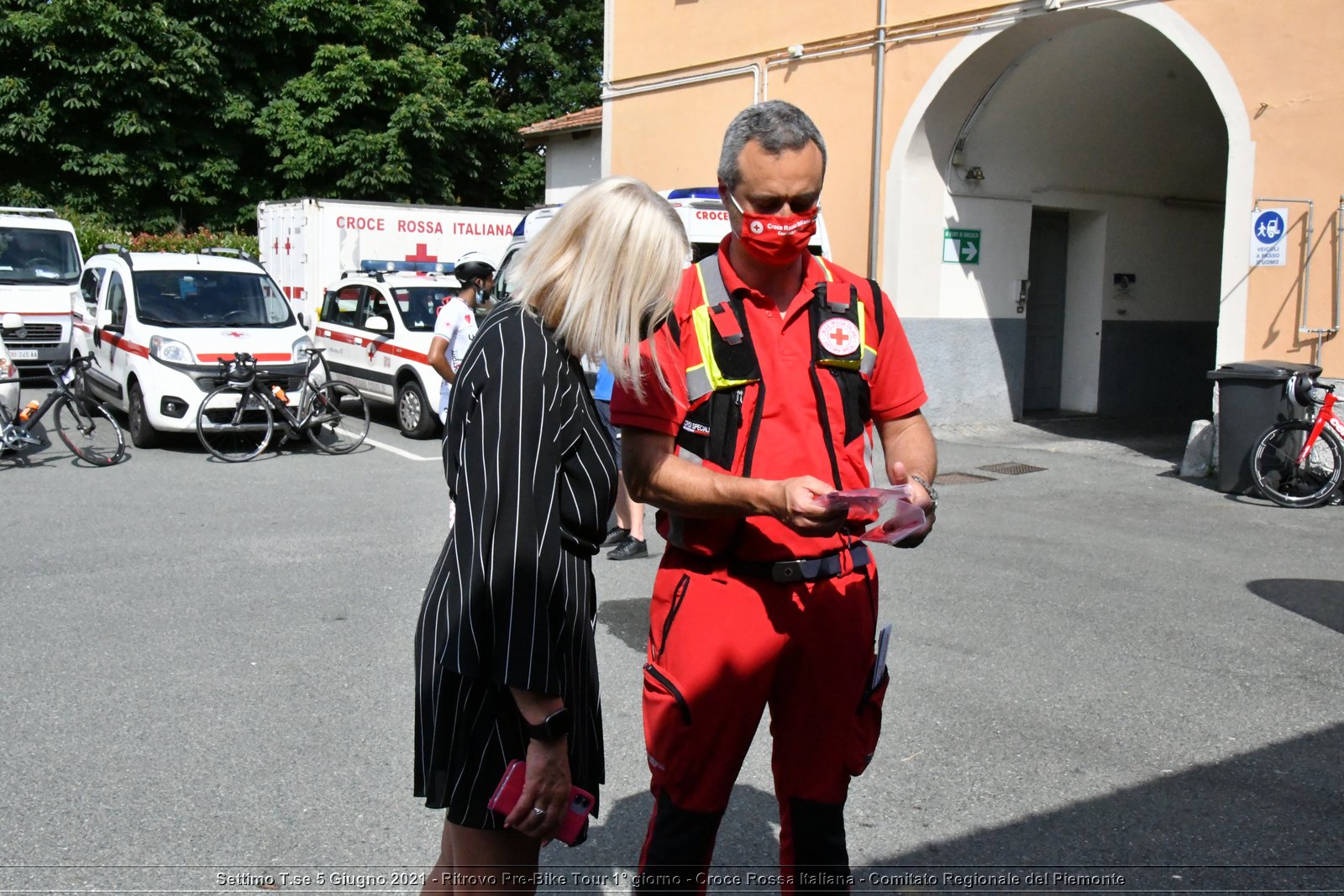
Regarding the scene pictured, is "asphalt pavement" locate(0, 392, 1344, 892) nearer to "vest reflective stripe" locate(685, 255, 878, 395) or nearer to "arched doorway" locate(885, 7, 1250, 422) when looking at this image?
"vest reflective stripe" locate(685, 255, 878, 395)

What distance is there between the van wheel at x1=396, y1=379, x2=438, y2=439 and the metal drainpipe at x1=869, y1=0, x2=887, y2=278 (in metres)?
5.28

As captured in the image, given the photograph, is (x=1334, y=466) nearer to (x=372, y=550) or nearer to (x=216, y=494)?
(x=372, y=550)

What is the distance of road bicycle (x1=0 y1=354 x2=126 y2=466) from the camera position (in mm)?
10547

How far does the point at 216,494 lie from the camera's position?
959 cm

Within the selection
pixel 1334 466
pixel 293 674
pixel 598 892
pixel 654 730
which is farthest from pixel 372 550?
pixel 1334 466

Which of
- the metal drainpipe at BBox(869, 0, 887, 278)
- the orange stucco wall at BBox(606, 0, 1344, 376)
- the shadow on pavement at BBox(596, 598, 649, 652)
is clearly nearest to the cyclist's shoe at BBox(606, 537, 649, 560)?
the shadow on pavement at BBox(596, 598, 649, 652)

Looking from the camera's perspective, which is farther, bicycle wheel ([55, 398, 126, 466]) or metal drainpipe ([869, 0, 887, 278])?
metal drainpipe ([869, 0, 887, 278])

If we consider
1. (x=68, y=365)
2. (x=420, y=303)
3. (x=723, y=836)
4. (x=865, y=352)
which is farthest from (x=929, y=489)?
(x=420, y=303)

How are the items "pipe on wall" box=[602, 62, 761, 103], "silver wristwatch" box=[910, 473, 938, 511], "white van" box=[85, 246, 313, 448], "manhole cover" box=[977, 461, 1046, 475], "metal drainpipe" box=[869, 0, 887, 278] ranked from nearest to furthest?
"silver wristwatch" box=[910, 473, 938, 511] → "manhole cover" box=[977, 461, 1046, 475] → "white van" box=[85, 246, 313, 448] → "metal drainpipe" box=[869, 0, 887, 278] → "pipe on wall" box=[602, 62, 761, 103]

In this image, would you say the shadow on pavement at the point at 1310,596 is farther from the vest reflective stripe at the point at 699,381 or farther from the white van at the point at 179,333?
the white van at the point at 179,333

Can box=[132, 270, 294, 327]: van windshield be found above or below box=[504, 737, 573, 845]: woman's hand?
above

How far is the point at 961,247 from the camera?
14.1 m

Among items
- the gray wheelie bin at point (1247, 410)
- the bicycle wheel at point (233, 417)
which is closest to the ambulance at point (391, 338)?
the bicycle wheel at point (233, 417)

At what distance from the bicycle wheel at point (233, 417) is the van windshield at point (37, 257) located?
7.14m
